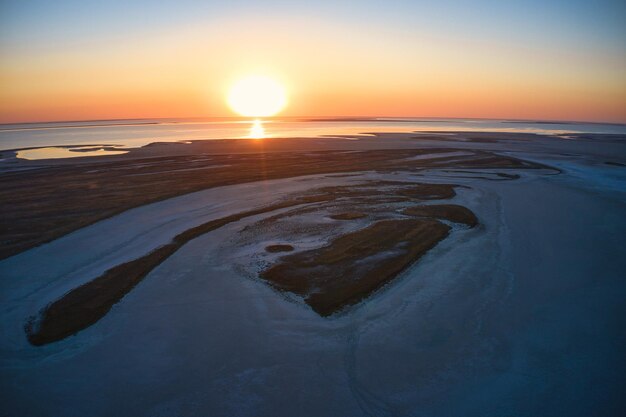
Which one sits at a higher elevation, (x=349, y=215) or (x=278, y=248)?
(x=349, y=215)

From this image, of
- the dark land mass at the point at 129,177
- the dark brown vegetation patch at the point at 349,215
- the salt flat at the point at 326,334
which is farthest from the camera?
the dark brown vegetation patch at the point at 349,215

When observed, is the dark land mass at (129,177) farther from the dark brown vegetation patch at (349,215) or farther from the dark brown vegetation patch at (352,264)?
the dark brown vegetation patch at (352,264)

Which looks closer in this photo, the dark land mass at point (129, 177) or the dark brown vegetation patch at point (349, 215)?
the dark land mass at point (129, 177)

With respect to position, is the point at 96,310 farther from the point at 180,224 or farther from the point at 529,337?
the point at 529,337

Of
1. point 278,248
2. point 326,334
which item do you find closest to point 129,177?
point 278,248

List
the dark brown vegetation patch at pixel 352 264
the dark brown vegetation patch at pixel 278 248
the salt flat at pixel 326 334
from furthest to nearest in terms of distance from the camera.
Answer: the dark brown vegetation patch at pixel 278 248, the dark brown vegetation patch at pixel 352 264, the salt flat at pixel 326 334

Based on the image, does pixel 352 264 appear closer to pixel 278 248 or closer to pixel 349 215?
pixel 278 248

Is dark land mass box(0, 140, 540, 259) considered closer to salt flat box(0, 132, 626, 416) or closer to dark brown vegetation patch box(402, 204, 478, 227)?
salt flat box(0, 132, 626, 416)

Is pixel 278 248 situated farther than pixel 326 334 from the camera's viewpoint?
Yes

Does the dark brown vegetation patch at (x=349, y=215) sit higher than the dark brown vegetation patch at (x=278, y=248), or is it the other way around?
the dark brown vegetation patch at (x=349, y=215)

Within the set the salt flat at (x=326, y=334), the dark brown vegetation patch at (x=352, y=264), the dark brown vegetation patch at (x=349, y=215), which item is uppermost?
the dark brown vegetation patch at (x=349, y=215)

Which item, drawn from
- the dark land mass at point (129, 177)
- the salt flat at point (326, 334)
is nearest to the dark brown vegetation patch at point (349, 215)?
the salt flat at point (326, 334)
